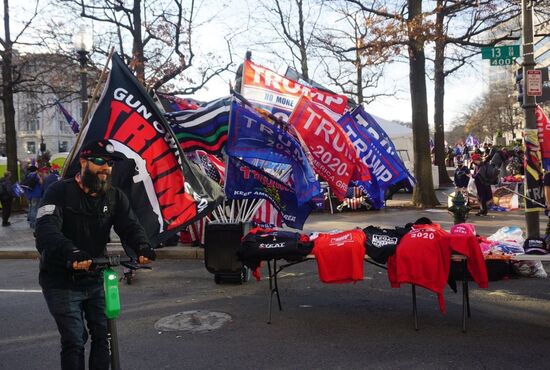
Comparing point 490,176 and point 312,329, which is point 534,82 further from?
point 312,329

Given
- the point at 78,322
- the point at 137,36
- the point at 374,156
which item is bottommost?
the point at 78,322

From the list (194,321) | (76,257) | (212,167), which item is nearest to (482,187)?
(212,167)

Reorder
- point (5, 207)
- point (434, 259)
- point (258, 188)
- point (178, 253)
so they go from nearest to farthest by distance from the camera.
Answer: point (434, 259) < point (258, 188) < point (178, 253) < point (5, 207)

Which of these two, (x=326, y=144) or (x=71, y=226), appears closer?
(x=71, y=226)

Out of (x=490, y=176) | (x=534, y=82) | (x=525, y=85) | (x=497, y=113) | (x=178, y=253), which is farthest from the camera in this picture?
(x=497, y=113)

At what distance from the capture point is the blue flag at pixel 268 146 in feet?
25.3

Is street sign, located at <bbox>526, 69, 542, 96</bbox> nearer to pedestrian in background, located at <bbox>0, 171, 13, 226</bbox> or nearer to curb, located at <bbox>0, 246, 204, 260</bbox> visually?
curb, located at <bbox>0, 246, 204, 260</bbox>

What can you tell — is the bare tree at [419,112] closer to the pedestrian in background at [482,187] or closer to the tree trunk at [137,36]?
the pedestrian in background at [482,187]

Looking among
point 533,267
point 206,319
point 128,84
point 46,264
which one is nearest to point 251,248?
point 206,319

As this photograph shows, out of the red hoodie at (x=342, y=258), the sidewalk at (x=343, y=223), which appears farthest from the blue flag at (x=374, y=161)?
the sidewalk at (x=343, y=223)

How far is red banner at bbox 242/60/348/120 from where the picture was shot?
949 centimetres

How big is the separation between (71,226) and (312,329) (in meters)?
3.03

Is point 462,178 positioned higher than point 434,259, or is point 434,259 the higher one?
point 462,178

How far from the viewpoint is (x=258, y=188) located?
8.15m
